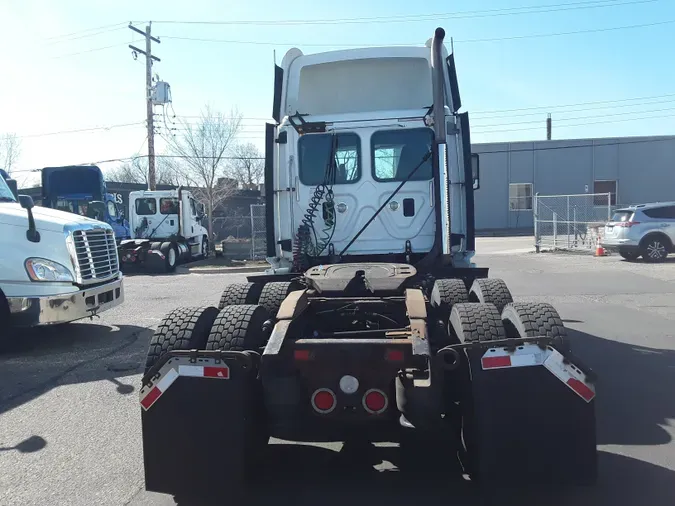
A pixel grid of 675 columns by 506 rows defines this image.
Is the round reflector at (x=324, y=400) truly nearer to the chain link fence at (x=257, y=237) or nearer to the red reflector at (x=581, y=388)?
the red reflector at (x=581, y=388)

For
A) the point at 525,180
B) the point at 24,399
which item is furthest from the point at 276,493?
the point at 525,180

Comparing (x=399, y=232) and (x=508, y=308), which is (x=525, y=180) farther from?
(x=508, y=308)

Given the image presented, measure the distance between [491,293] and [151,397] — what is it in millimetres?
3089

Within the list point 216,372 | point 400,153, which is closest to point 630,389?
point 400,153

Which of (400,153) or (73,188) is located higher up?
(73,188)

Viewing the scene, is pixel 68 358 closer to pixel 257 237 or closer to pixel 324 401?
pixel 324 401

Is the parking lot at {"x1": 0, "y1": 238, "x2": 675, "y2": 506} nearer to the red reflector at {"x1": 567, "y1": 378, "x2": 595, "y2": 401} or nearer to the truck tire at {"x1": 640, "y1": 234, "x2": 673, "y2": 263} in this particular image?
the red reflector at {"x1": 567, "y1": 378, "x2": 595, "y2": 401}

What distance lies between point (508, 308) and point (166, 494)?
2.63m

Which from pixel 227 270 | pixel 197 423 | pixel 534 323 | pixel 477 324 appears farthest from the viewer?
pixel 227 270

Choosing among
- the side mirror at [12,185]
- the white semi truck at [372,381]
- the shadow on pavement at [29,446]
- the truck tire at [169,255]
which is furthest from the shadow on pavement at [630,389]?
the truck tire at [169,255]

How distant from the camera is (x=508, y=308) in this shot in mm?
4559

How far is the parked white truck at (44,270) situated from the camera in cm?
846

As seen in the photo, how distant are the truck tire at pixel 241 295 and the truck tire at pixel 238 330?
67.8 inches

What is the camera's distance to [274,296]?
5.72 metres
